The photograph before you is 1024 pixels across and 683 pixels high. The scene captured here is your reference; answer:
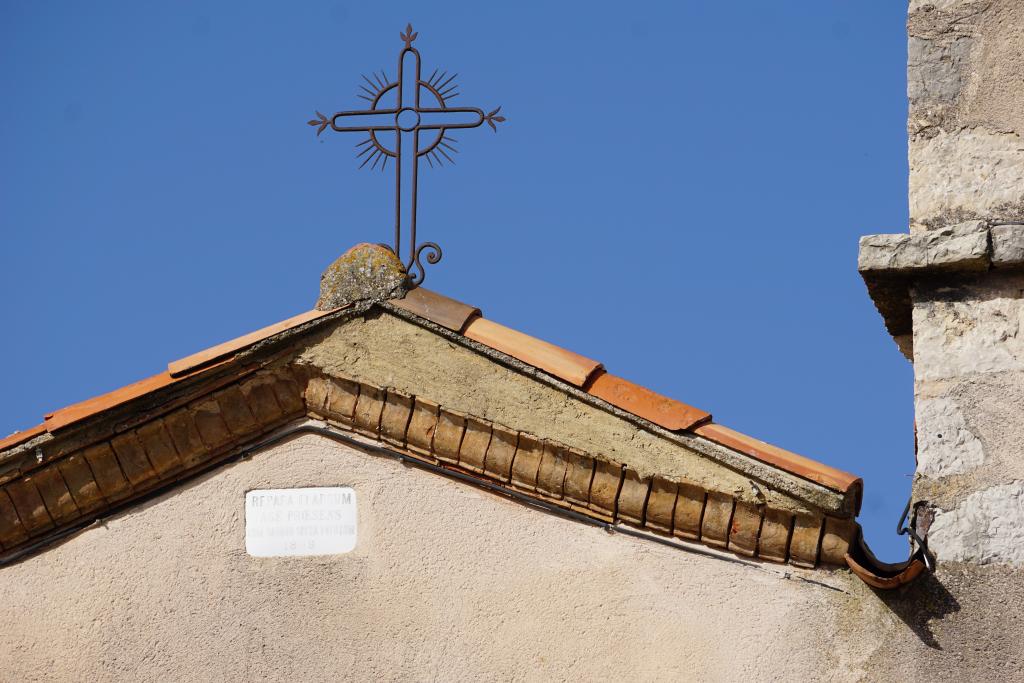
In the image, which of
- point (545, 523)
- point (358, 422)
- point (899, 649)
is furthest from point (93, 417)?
point (899, 649)

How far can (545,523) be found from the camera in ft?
19.4

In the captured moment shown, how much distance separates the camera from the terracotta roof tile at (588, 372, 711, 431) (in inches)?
231

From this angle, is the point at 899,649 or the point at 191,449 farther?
the point at 191,449

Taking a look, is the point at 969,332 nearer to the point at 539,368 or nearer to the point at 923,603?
the point at 923,603

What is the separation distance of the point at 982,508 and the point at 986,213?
1.11 m

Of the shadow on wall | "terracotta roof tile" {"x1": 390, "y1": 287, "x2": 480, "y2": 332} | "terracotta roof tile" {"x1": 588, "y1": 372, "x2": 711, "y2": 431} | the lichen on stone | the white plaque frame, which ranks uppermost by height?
the lichen on stone

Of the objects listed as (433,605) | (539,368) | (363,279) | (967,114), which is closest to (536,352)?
(539,368)

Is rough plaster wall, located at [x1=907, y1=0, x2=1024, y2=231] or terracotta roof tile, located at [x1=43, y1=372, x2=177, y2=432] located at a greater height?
rough plaster wall, located at [x1=907, y1=0, x2=1024, y2=231]

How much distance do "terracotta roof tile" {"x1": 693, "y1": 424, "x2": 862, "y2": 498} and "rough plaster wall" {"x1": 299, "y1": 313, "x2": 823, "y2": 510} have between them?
64 millimetres

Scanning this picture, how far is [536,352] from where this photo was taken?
6.08 metres

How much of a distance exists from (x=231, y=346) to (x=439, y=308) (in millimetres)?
813

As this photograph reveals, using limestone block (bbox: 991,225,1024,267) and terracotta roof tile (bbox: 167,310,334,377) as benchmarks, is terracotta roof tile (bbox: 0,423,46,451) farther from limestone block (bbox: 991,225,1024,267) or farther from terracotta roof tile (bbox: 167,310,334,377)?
limestone block (bbox: 991,225,1024,267)

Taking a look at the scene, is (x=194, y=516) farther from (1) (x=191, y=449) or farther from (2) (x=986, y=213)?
(2) (x=986, y=213)

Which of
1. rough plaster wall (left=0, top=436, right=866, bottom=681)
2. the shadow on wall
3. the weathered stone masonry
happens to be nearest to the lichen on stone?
the weathered stone masonry
